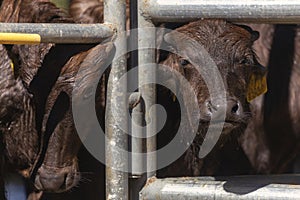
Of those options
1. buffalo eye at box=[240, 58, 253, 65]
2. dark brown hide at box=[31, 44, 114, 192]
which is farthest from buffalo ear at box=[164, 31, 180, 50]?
dark brown hide at box=[31, 44, 114, 192]

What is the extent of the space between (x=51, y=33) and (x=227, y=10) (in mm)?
478

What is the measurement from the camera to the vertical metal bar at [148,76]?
257cm

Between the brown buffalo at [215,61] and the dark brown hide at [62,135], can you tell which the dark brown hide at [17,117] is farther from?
the brown buffalo at [215,61]

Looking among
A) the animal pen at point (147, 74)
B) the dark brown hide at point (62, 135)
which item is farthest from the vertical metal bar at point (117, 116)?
the dark brown hide at point (62, 135)

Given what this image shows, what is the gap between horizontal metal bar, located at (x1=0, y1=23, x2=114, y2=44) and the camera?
2355mm

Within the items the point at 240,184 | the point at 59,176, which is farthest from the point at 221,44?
the point at 240,184

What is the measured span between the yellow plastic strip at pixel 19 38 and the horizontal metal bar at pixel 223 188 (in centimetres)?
52

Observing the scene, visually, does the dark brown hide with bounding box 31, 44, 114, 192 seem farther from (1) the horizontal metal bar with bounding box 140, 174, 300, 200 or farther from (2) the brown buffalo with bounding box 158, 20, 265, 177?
(1) the horizontal metal bar with bounding box 140, 174, 300, 200

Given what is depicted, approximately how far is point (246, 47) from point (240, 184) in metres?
1.19

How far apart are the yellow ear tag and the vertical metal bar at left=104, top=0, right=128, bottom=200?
3.51ft

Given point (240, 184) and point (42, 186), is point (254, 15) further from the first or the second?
point (42, 186)

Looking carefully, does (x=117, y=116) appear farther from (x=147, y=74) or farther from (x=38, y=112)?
(x=38, y=112)

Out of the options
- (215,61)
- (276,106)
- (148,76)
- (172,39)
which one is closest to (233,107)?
(215,61)

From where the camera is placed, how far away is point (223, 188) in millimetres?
2432
